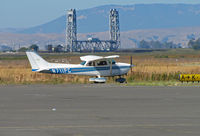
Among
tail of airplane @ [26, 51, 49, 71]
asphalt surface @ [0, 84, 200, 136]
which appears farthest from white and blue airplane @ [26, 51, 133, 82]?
asphalt surface @ [0, 84, 200, 136]

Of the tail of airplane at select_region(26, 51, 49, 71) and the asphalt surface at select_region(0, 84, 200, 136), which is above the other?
the tail of airplane at select_region(26, 51, 49, 71)

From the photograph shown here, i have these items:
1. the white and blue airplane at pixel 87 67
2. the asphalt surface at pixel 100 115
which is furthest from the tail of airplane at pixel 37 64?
the asphalt surface at pixel 100 115

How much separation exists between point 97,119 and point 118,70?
22.6 m

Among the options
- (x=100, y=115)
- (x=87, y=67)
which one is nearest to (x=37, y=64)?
(x=87, y=67)

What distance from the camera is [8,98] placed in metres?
25.3

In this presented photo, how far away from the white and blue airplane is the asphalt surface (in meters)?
12.0

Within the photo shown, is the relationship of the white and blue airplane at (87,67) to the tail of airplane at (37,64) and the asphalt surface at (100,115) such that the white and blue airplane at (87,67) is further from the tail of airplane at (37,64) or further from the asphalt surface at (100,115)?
the asphalt surface at (100,115)

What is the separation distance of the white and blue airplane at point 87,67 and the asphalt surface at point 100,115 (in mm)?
11984

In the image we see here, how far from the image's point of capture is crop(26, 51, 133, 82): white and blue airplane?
38594 millimetres

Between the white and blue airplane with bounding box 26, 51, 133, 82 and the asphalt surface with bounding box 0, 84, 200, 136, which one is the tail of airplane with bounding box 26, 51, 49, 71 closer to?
the white and blue airplane with bounding box 26, 51, 133, 82

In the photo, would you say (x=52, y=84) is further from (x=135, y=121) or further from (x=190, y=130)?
(x=190, y=130)

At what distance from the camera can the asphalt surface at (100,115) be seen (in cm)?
1452

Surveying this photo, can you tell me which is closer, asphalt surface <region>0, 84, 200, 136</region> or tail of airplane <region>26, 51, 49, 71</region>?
asphalt surface <region>0, 84, 200, 136</region>

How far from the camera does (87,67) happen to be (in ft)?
128
